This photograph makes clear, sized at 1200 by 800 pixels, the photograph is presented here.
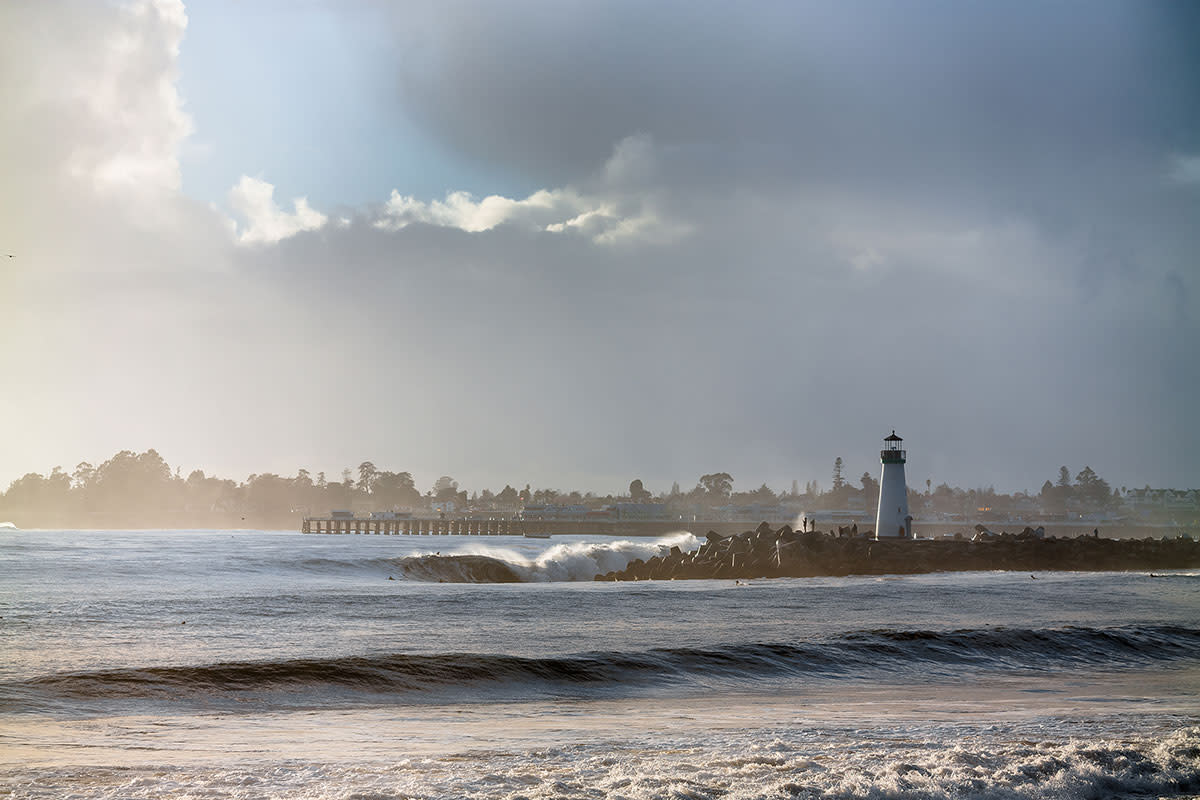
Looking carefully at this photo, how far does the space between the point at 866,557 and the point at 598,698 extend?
37321 mm

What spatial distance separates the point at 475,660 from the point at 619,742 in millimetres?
6593

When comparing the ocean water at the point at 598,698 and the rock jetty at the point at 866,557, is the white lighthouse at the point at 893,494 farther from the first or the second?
the ocean water at the point at 598,698

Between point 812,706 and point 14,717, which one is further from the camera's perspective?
point 812,706

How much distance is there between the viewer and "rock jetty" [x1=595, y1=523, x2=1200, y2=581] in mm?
46219

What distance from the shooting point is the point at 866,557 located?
156 ft

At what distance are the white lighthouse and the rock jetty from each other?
3.40 m

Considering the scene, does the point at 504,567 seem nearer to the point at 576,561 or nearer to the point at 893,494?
the point at 576,561

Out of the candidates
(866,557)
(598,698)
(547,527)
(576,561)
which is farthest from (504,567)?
(547,527)

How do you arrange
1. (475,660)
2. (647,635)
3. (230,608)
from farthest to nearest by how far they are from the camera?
(230,608)
(647,635)
(475,660)

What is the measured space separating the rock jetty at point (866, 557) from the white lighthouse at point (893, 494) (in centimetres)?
340

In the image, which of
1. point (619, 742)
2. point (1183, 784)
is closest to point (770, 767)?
point (619, 742)

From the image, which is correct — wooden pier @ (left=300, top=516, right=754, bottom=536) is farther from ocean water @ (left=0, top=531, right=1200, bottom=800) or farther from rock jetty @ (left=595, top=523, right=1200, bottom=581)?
ocean water @ (left=0, top=531, right=1200, bottom=800)

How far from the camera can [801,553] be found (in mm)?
46344

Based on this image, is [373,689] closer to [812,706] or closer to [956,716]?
[812,706]
